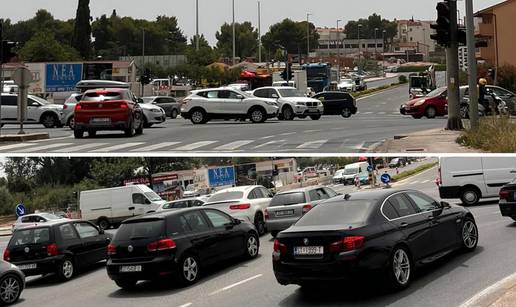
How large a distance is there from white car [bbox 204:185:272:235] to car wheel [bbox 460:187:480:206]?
641 centimetres

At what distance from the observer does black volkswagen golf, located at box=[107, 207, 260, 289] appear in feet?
37.3

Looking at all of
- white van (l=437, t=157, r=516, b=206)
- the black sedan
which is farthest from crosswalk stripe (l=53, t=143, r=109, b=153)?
the black sedan

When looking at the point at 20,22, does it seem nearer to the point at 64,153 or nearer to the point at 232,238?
the point at 64,153

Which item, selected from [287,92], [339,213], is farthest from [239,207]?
[287,92]

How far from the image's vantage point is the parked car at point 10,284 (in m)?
12.5

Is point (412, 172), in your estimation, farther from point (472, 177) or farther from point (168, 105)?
point (168, 105)

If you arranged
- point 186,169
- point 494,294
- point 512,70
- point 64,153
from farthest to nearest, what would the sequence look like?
point 512,70 → point 186,169 → point 64,153 → point 494,294

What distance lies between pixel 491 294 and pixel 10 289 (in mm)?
8224

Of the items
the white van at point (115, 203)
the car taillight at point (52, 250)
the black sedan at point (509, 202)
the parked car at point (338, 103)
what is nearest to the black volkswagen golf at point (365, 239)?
the black sedan at point (509, 202)

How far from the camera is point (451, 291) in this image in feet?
30.2

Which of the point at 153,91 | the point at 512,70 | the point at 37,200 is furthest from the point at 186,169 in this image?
the point at 153,91

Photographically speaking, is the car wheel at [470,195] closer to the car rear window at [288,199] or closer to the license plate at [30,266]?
the car rear window at [288,199]

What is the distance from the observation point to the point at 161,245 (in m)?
11.4

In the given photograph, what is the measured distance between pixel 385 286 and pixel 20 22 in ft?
377
